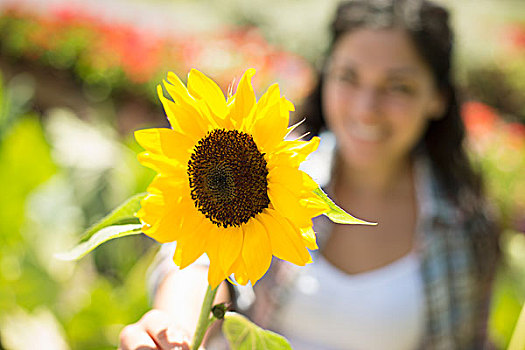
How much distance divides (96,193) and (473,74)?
17.2 feet

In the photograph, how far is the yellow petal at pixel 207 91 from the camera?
492 mm

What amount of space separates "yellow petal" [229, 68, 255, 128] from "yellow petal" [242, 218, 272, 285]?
10cm

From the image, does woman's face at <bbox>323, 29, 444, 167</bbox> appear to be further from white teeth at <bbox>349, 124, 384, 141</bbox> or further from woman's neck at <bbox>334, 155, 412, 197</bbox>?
woman's neck at <bbox>334, 155, 412, 197</bbox>

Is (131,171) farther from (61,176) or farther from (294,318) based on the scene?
(294,318)

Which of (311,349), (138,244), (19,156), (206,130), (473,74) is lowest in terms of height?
(473,74)

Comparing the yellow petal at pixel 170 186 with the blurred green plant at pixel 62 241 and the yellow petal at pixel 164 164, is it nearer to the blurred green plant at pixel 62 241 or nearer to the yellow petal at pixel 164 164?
the yellow petal at pixel 164 164

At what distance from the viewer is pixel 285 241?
49 centimetres

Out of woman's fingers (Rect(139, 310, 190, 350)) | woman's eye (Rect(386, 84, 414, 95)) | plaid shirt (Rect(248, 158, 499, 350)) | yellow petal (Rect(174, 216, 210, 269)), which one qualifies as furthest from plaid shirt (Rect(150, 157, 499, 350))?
yellow petal (Rect(174, 216, 210, 269))

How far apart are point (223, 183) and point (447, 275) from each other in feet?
3.61

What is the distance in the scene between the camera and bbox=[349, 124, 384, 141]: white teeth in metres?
1.36

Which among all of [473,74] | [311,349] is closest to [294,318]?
[311,349]

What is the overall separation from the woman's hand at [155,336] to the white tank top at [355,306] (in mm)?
842

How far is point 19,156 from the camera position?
1965mm

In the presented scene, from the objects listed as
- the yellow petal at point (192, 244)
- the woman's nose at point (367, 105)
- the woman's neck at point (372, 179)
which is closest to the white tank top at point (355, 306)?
the woman's neck at point (372, 179)
